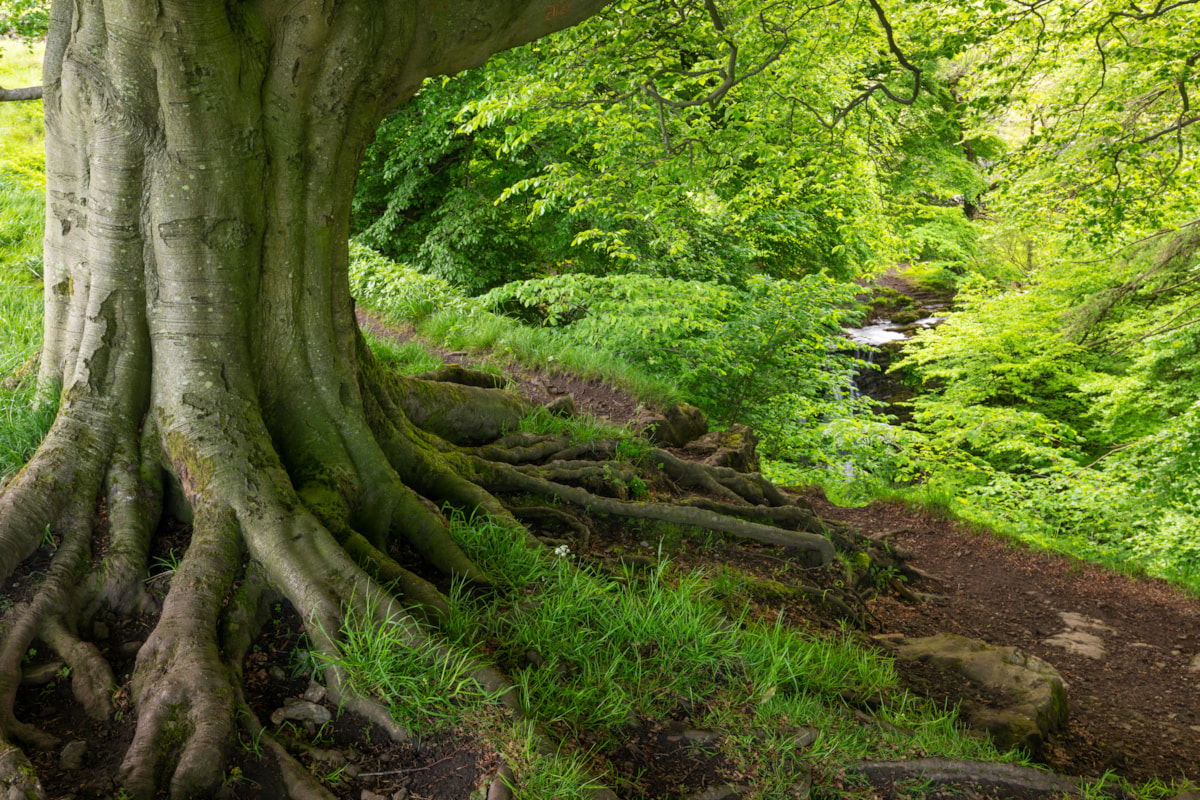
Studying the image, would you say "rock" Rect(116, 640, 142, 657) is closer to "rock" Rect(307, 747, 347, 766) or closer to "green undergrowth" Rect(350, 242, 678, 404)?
"rock" Rect(307, 747, 347, 766)

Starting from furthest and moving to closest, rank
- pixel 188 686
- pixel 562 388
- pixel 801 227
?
pixel 801 227 < pixel 562 388 < pixel 188 686

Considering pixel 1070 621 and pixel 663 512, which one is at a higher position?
pixel 663 512

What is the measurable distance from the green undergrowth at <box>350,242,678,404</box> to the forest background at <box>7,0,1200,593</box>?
0.16 feet

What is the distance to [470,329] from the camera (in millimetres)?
9320

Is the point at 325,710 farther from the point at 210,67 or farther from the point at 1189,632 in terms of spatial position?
the point at 1189,632

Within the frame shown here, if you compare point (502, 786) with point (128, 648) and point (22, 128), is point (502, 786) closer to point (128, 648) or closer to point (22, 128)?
point (128, 648)

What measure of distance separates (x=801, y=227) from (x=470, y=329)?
7.83 metres

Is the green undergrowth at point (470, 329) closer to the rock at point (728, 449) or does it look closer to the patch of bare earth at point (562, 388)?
the patch of bare earth at point (562, 388)

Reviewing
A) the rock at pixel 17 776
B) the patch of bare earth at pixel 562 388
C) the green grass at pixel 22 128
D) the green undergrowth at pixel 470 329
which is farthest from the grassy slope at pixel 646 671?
the green grass at pixel 22 128

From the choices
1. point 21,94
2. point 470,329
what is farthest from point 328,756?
point 470,329

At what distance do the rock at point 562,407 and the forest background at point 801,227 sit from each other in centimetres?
172

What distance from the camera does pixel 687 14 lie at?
805 cm

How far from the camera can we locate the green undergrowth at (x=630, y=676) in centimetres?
265

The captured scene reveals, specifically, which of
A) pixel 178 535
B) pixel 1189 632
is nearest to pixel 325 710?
pixel 178 535
